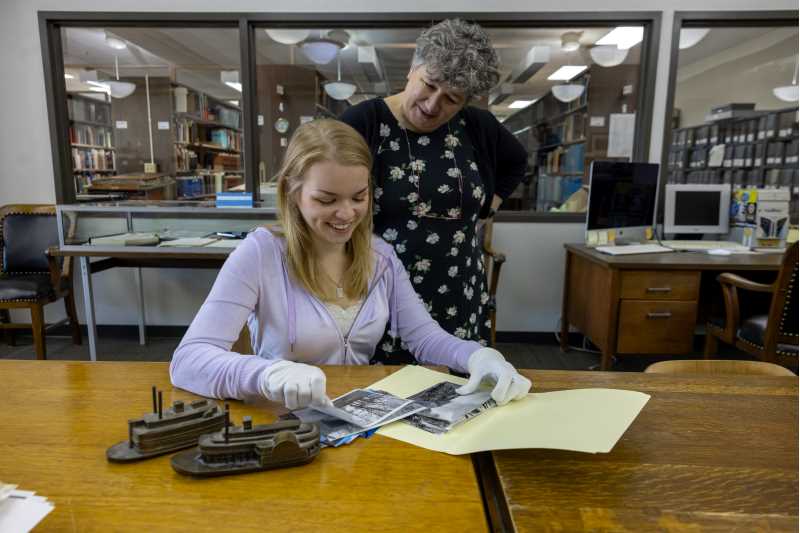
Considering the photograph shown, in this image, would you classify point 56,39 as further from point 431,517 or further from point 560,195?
point 431,517

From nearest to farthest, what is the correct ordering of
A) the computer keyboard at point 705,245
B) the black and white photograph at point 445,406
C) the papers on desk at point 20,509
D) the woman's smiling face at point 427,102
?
the papers on desk at point 20,509 < the black and white photograph at point 445,406 < the woman's smiling face at point 427,102 < the computer keyboard at point 705,245

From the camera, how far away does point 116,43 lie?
4375 mm

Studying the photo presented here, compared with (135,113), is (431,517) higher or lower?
lower

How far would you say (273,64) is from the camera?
3.42 metres

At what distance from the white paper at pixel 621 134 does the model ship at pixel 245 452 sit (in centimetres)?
321

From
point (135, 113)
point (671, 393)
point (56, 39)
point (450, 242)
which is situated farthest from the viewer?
point (135, 113)

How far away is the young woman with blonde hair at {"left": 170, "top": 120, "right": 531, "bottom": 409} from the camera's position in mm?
1021

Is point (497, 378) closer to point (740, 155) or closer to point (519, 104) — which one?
point (519, 104)

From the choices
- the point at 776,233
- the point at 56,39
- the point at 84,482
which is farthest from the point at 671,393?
the point at 56,39

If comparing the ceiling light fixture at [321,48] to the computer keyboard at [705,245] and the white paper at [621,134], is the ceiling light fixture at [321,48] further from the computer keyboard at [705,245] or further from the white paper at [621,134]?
the computer keyboard at [705,245]

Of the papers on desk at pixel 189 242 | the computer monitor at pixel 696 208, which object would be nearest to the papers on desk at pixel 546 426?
the papers on desk at pixel 189 242

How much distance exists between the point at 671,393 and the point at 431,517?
567mm

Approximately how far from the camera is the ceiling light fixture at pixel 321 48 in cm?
332

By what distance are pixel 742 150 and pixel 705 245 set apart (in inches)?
90.6
